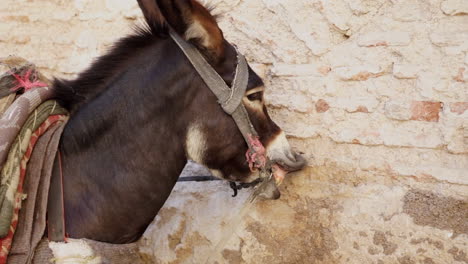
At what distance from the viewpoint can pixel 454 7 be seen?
2.06 meters

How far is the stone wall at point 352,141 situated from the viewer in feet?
6.79

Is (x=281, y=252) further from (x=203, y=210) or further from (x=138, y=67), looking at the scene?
(x=138, y=67)

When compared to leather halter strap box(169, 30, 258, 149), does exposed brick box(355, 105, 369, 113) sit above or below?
below

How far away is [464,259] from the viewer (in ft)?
6.53

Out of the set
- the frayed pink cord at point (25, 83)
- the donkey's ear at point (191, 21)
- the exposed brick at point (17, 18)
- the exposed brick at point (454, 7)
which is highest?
the donkey's ear at point (191, 21)

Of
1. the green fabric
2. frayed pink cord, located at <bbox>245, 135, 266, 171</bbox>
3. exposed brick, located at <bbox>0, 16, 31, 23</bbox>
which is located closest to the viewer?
the green fabric

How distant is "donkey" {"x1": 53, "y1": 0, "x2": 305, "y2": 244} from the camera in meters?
1.86

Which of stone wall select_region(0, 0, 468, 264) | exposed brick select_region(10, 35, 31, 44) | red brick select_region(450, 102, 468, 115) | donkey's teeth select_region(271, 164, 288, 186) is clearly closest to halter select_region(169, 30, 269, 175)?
donkey's teeth select_region(271, 164, 288, 186)

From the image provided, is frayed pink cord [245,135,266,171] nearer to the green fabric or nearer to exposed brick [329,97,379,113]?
exposed brick [329,97,379,113]

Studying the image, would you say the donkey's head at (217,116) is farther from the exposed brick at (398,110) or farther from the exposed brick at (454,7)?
the exposed brick at (454,7)

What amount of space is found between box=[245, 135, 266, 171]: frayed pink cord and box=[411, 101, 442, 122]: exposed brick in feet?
2.37

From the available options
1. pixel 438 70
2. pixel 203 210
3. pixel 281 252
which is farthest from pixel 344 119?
pixel 203 210

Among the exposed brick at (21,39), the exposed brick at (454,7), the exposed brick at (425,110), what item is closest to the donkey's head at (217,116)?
the exposed brick at (425,110)

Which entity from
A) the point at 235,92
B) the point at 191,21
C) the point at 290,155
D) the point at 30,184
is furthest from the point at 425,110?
the point at 30,184
